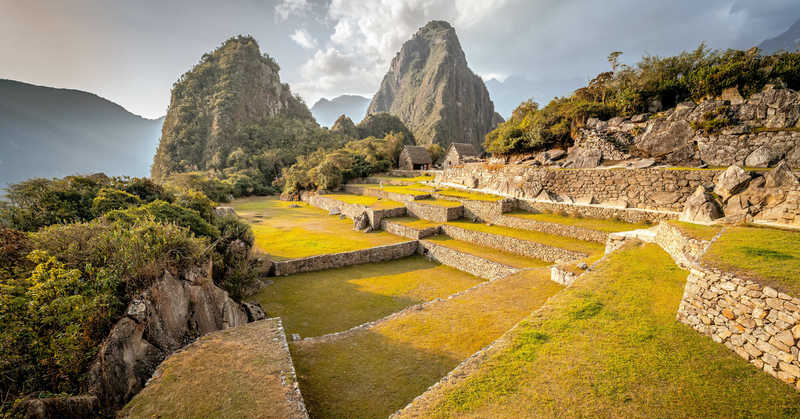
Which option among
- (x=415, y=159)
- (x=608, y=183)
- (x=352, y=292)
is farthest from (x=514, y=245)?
(x=415, y=159)

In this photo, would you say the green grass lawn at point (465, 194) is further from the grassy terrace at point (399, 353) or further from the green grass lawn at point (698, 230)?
the grassy terrace at point (399, 353)

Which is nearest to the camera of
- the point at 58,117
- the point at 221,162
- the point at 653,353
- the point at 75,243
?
the point at 653,353

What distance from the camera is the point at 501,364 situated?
12.4ft

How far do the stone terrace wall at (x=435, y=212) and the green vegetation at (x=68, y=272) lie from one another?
10974 mm

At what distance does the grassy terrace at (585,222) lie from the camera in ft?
36.1

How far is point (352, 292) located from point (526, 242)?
294 inches

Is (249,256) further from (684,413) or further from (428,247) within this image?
(684,413)

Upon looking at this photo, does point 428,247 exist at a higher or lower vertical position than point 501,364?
lower

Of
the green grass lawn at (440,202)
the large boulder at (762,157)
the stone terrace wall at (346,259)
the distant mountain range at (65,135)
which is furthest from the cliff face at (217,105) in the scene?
the large boulder at (762,157)

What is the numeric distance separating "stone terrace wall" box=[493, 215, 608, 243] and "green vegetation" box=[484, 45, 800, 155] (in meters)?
6.85

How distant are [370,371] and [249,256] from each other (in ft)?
23.0

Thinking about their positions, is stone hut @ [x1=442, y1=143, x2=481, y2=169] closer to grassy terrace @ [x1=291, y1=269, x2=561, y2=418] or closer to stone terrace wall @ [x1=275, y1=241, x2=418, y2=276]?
stone terrace wall @ [x1=275, y1=241, x2=418, y2=276]

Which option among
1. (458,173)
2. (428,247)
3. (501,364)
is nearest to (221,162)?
(458,173)

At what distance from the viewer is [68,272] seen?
3758 millimetres
